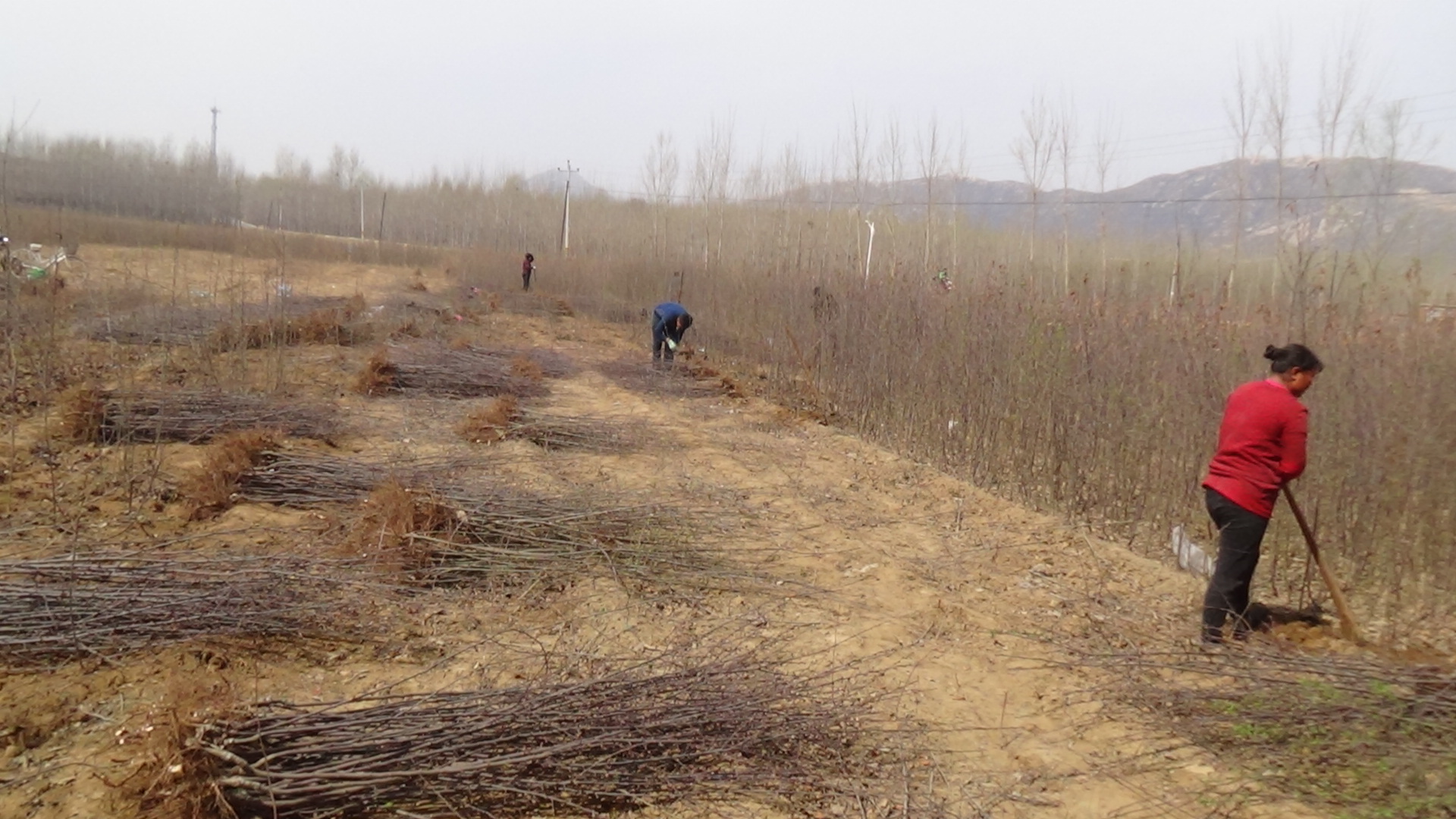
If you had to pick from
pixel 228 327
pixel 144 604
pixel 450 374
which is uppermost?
pixel 228 327

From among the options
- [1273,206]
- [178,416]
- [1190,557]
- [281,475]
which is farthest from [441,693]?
[1273,206]

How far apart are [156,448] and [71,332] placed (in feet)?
23.8

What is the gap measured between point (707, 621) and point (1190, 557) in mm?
2955

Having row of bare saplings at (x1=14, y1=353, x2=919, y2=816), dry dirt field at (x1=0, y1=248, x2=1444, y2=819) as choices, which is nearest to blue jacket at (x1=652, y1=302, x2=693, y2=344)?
dry dirt field at (x1=0, y1=248, x2=1444, y2=819)

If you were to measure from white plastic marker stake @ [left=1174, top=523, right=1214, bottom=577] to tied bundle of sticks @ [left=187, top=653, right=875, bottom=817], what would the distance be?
291 cm

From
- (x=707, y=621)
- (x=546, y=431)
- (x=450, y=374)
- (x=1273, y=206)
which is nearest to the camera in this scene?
(x=707, y=621)

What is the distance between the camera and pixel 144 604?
3.80 meters

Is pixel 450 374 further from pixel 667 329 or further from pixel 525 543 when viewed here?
pixel 525 543

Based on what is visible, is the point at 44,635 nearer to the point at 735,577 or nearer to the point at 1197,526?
the point at 735,577

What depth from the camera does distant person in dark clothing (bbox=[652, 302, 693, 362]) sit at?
12.2 metres

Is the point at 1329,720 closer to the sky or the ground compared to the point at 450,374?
closer to the ground

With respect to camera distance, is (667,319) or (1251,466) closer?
(1251,466)

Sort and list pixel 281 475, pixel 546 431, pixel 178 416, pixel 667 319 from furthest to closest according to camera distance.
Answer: pixel 667 319 → pixel 546 431 → pixel 178 416 → pixel 281 475

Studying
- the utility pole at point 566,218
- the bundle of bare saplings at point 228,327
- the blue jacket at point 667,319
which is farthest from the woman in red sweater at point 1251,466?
the utility pole at point 566,218
